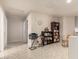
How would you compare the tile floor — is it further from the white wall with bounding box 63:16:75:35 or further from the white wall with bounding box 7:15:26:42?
the white wall with bounding box 7:15:26:42

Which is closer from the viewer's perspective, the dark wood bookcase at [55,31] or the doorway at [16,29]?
the dark wood bookcase at [55,31]

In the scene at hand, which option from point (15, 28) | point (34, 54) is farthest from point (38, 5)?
point (15, 28)

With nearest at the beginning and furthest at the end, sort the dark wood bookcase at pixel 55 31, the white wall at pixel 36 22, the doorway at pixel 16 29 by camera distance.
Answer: the white wall at pixel 36 22
the dark wood bookcase at pixel 55 31
the doorway at pixel 16 29

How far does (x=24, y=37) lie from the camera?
10281mm

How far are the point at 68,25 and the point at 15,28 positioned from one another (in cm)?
491

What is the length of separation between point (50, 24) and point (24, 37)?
2.99 m

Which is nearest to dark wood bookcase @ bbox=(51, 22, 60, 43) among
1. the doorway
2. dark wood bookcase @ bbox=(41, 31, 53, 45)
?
dark wood bookcase @ bbox=(41, 31, 53, 45)

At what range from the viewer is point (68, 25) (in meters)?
9.38

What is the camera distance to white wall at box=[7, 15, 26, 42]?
9875 millimetres

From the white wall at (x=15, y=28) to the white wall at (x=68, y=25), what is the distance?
3973 mm

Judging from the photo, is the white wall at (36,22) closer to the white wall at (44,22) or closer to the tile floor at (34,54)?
the white wall at (44,22)

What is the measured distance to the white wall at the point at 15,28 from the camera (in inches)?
389

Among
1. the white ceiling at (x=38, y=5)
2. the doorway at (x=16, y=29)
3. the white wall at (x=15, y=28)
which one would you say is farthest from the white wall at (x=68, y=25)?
the white wall at (x=15, y=28)

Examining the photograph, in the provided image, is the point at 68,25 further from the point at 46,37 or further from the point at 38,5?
the point at 38,5
